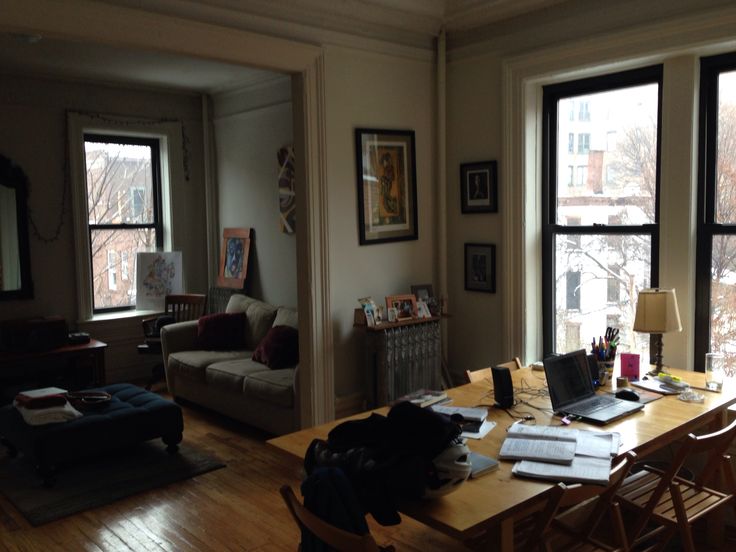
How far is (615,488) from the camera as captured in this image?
2.59 meters

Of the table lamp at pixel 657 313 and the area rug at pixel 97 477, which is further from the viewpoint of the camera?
the area rug at pixel 97 477

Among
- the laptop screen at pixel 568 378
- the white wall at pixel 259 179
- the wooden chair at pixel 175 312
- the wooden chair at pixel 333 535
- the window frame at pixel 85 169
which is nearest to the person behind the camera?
the wooden chair at pixel 333 535

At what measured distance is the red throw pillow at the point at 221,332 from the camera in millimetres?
6223

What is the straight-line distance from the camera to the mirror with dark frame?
20.5 ft

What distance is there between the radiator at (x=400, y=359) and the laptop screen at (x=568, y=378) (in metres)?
1.53

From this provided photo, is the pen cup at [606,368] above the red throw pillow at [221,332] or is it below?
above

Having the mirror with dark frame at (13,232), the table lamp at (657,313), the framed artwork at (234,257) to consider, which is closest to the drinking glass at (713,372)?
the table lamp at (657,313)

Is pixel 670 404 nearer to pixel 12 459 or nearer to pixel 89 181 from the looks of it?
pixel 12 459

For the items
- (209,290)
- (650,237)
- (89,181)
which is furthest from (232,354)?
(650,237)

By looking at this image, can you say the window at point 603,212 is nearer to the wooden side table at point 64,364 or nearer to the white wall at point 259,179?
the white wall at point 259,179

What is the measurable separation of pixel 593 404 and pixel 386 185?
91.2 inches

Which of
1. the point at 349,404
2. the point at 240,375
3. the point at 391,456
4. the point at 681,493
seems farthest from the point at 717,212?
the point at 240,375

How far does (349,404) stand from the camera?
488 centimetres

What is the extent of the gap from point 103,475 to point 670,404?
3496mm
